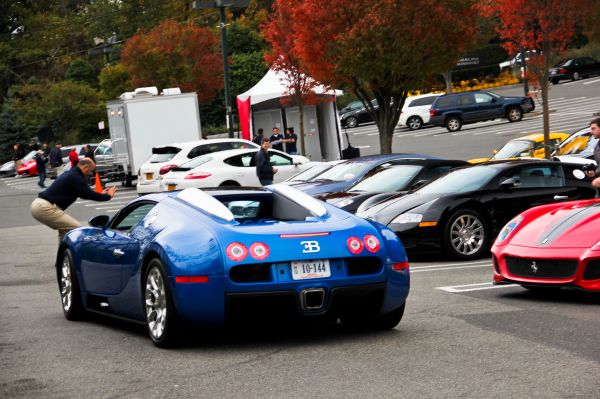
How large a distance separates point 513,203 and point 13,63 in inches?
2877

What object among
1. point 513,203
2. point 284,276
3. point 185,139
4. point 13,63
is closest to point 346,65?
point 185,139

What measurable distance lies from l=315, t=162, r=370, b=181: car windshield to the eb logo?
11.7m

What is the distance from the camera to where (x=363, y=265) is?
8273 millimetres

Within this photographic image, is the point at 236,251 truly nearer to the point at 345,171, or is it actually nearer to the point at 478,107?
the point at 345,171

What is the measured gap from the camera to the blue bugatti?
7.90 meters

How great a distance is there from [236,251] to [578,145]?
17.0m

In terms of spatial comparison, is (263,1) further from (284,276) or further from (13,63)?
(284,276)

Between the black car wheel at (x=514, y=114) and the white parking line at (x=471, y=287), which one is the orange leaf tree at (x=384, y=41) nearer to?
the white parking line at (x=471, y=287)

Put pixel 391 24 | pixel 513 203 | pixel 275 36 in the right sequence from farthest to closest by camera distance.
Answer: pixel 275 36 → pixel 391 24 → pixel 513 203

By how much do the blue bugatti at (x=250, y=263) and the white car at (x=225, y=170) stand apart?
17.6 m

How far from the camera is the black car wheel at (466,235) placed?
568 inches

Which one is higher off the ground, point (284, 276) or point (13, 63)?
point (13, 63)

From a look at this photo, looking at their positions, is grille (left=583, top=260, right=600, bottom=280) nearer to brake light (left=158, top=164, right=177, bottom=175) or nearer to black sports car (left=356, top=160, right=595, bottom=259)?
black sports car (left=356, top=160, right=595, bottom=259)

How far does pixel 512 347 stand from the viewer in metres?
7.77
